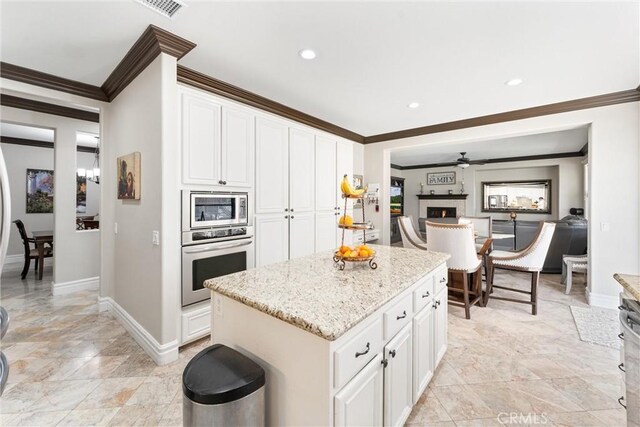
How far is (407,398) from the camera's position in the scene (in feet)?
5.29

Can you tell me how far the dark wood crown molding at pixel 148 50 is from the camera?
7.07 ft

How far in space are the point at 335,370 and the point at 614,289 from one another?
14.4ft

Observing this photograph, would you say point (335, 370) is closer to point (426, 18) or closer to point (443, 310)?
point (443, 310)

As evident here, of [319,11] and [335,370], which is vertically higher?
[319,11]

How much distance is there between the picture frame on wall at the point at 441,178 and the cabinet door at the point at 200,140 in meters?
8.49

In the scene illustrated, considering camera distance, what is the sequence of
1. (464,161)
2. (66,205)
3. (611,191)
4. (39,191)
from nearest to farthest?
(611,191)
(66,205)
(39,191)
(464,161)

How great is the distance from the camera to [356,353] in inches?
45.6

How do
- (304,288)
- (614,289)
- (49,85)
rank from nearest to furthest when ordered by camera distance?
(304,288) → (49,85) → (614,289)

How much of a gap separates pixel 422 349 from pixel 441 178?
8.74 metres

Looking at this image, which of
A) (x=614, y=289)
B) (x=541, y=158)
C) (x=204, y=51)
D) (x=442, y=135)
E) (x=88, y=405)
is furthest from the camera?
(x=541, y=158)

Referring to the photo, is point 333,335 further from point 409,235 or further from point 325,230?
point 409,235

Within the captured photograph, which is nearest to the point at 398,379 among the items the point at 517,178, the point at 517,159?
the point at 517,159

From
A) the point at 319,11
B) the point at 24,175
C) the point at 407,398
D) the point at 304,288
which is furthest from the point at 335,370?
the point at 24,175

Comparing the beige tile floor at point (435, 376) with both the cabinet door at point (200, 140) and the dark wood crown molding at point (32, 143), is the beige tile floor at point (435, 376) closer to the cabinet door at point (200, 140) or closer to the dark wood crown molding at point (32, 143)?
the cabinet door at point (200, 140)
